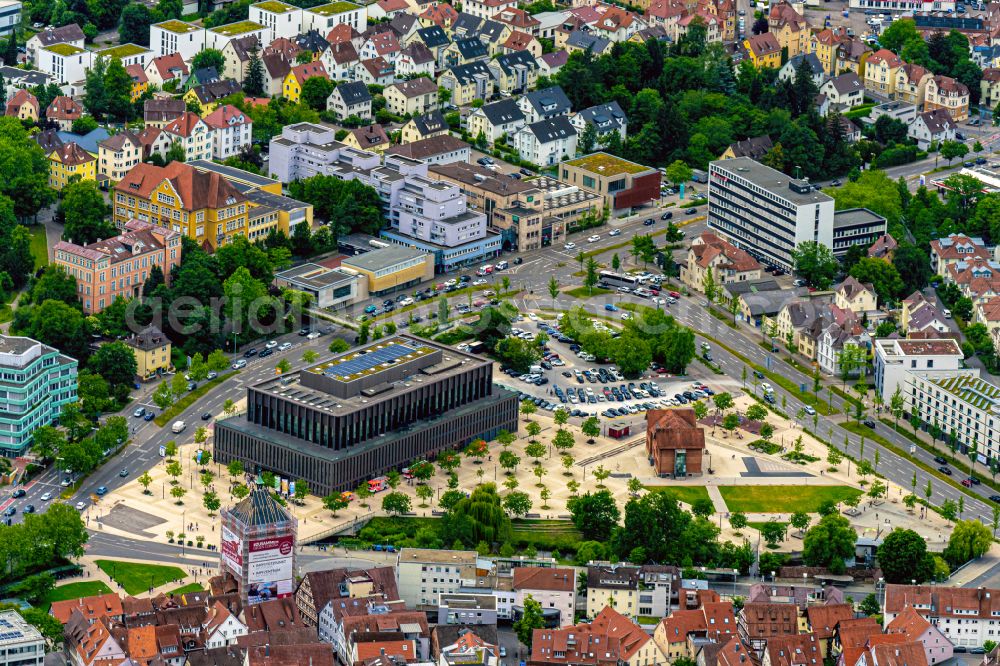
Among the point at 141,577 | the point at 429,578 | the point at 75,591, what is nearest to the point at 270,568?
the point at 429,578

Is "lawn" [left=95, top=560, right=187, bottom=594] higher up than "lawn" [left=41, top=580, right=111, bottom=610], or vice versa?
"lawn" [left=95, top=560, right=187, bottom=594]

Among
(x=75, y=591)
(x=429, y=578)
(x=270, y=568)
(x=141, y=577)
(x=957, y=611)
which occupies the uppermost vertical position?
(x=270, y=568)

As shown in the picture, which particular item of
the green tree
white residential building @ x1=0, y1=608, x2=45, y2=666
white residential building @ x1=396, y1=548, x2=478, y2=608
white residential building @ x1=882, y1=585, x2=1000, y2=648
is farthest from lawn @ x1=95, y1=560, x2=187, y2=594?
white residential building @ x1=882, y1=585, x2=1000, y2=648

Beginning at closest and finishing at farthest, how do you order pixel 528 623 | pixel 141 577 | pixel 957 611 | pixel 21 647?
pixel 21 647 → pixel 528 623 → pixel 957 611 → pixel 141 577

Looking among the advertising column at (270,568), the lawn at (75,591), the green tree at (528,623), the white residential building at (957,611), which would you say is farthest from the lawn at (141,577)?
the white residential building at (957,611)

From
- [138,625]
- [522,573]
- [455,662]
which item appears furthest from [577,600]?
[138,625]

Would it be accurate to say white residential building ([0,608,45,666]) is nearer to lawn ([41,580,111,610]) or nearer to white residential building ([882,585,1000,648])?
lawn ([41,580,111,610])

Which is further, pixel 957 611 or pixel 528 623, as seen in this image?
pixel 957 611

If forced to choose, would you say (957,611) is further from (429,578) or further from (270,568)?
(270,568)
